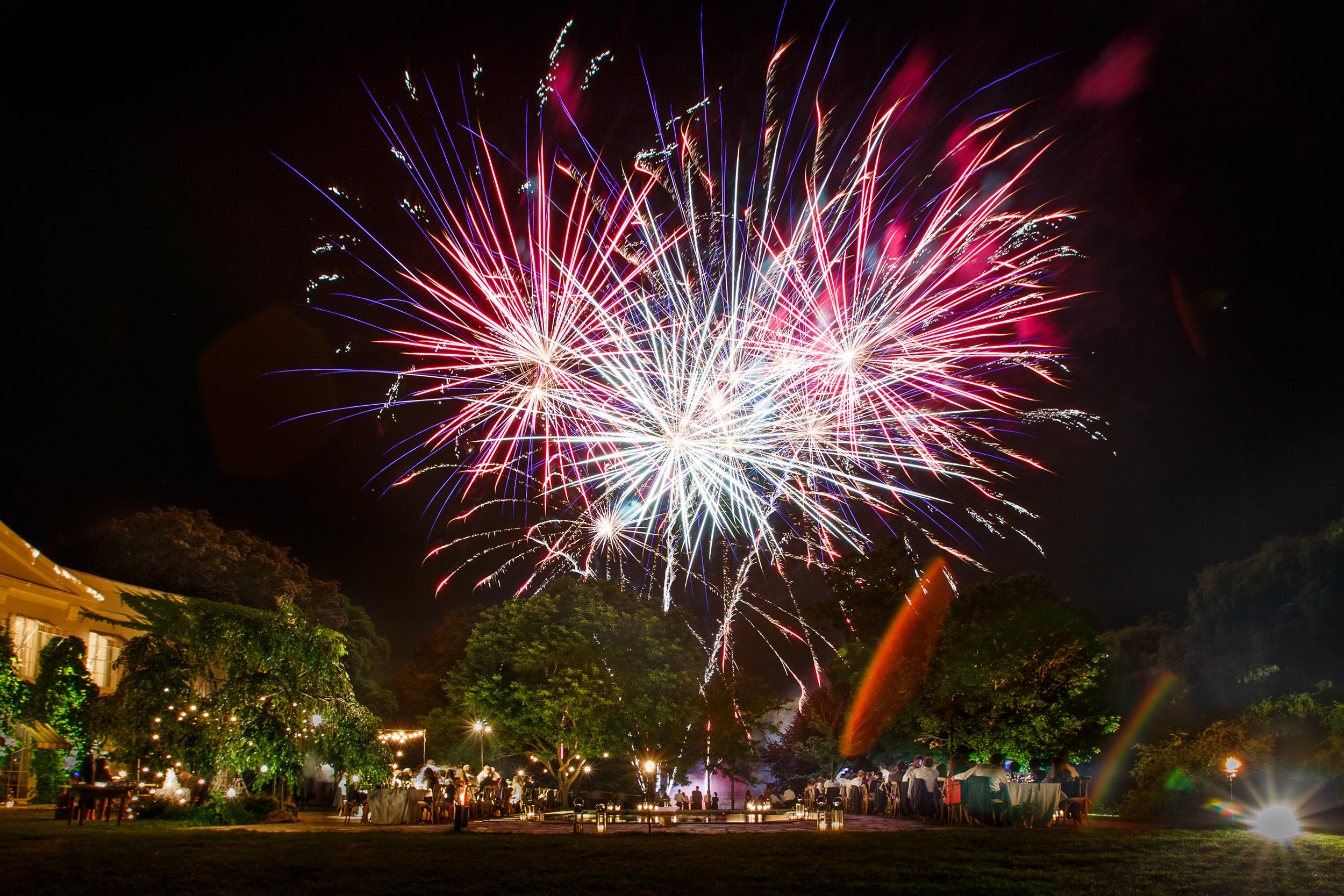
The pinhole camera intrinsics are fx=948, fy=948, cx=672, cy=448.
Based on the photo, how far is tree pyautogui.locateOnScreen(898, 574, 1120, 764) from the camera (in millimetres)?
28219

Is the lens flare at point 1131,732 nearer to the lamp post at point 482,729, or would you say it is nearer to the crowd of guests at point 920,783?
the crowd of guests at point 920,783

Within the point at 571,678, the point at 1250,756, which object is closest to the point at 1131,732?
the point at 1250,756

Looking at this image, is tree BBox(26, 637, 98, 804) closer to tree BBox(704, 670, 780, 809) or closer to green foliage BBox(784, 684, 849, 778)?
tree BBox(704, 670, 780, 809)

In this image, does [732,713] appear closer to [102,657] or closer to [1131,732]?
[1131,732]

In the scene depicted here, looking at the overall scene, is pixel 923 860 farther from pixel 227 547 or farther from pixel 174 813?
pixel 227 547

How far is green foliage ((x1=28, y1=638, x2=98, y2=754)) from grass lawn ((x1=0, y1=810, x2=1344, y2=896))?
24.0 feet

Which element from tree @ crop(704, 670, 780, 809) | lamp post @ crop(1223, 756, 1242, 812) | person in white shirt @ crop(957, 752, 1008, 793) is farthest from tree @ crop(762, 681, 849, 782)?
person in white shirt @ crop(957, 752, 1008, 793)

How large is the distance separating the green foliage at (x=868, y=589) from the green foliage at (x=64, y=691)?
26232 millimetres

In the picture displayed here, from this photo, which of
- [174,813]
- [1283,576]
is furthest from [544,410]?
[1283,576]

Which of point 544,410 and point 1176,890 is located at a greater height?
point 544,410

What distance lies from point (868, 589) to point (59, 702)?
90.9ft

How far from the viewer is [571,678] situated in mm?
30266

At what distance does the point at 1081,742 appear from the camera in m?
32.8

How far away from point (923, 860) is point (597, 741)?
20139 mm
